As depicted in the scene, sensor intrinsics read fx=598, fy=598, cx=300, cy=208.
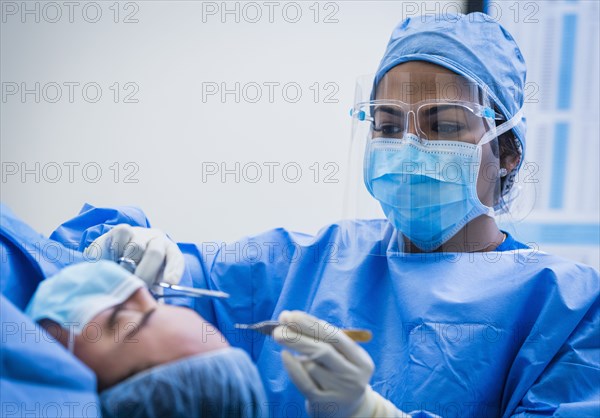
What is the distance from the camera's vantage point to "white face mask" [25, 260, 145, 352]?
78 cm

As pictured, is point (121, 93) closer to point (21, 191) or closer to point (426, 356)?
point (21, 191)

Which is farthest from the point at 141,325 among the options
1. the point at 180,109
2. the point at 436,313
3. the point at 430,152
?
the point at 180,109

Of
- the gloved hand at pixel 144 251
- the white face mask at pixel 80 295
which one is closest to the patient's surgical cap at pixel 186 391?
the white face mask at pixel 80 295

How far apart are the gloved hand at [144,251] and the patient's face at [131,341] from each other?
284mm

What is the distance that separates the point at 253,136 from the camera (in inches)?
88.4

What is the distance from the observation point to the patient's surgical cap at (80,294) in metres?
0.78

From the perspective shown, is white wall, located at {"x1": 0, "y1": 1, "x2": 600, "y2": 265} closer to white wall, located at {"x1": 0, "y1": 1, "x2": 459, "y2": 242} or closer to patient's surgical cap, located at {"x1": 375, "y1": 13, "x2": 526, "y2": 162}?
white wall, located at {"x1": 0, "y1": 1, "x2": 459, "y2": 242}

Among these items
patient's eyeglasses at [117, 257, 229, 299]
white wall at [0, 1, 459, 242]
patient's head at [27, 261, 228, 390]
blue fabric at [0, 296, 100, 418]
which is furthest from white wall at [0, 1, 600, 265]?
blue fabric at [0, 296, 100, 418]

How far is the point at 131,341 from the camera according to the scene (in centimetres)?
79

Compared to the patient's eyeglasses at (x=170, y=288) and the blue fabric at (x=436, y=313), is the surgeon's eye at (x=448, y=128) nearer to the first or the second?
the blue fabric at (x=436, y=313)

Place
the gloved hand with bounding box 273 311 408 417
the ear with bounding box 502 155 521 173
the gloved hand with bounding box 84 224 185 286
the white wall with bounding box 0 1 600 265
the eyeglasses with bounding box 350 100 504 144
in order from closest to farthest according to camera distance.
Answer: the gloved hand with bounding box 273 311 408 417, the gloved hand with bounding box 84 224 185 286, the eyeglasses with bounding box 350 100 504 144, the ear with bounding box 502 155 521 173, the white wall with bounding box 0 1 600 265

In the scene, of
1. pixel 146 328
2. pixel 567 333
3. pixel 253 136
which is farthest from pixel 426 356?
pixel 253 136

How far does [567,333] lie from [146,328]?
2.77 ft

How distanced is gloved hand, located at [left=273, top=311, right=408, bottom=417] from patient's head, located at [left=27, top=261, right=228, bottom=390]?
127 mm
